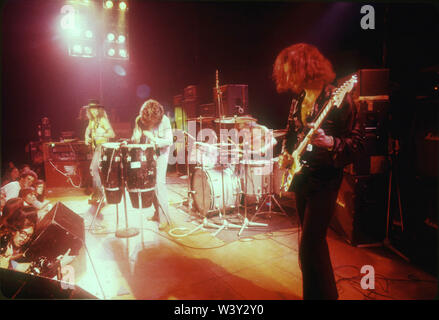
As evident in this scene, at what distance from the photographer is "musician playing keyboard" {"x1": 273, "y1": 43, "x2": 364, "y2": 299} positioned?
1919mm

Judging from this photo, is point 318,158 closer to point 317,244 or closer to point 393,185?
point 317,244

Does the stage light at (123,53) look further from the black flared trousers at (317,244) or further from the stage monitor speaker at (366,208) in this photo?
the black flared trousers at (317,244)

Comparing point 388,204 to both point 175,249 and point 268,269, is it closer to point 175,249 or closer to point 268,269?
point 268,269

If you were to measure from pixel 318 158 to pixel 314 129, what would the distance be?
0.75ft

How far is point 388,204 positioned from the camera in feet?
11.4

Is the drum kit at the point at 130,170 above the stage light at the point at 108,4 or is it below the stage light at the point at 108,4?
below

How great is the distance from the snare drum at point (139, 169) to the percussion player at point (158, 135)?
252 mm

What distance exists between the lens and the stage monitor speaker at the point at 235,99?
596 centimetres

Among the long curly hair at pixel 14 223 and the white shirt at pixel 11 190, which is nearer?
the long curly hair at pixel 14 223

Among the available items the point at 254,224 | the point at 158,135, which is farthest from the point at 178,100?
the point at 254,224

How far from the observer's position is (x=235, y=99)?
19.7 feet

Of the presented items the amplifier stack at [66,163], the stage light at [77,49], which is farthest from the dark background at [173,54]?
the amplifier stack at [66,163]
